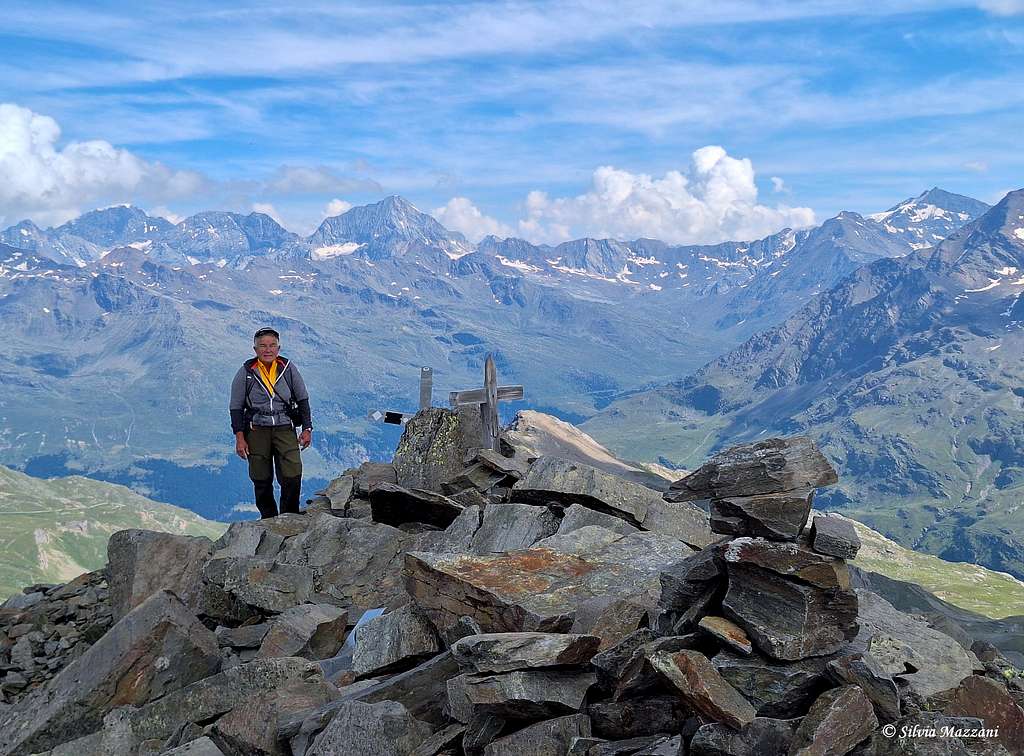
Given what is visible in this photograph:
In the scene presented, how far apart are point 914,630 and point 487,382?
17.2 metres

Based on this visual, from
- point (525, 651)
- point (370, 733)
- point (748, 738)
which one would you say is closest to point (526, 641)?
point (525, 651)

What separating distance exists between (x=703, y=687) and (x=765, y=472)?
3.45m

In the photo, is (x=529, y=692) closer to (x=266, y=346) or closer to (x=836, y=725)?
(x=836, y=725)

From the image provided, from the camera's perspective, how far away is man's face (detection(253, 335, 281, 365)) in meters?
21.1

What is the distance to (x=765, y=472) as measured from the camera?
10.8 meters

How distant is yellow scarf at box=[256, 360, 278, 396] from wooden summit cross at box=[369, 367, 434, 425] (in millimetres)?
4923

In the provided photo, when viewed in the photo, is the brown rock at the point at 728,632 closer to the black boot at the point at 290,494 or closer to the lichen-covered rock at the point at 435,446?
the lichen-covered rock at the point at 435,446

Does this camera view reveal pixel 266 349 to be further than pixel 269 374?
No

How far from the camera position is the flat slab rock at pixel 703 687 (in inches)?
319

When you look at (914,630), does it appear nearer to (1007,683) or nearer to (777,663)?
(1007,683)

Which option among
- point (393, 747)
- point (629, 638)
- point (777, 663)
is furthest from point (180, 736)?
point (777, 663)

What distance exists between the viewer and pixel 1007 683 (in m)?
10.9

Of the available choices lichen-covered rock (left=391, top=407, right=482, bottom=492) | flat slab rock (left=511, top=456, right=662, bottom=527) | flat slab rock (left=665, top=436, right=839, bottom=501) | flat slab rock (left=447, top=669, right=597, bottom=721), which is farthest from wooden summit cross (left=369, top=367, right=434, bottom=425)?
flat slab rock (left=447, top=669, right=597, bottom=721)

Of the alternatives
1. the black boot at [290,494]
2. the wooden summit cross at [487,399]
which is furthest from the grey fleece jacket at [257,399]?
the wooden summit cross at [487,399]
